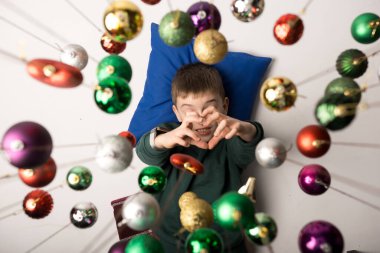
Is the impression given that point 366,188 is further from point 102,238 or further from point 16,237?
point 16,237

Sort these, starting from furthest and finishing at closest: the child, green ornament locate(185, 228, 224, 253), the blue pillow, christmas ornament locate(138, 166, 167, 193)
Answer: the blue pillow < the child < christmas ornament locate(138, 166, 167, 193) < green ornament locate(185, 228, 224, 253)

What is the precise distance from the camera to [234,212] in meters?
0.57

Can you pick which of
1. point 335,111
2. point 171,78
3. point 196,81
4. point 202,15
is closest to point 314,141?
point 335,111

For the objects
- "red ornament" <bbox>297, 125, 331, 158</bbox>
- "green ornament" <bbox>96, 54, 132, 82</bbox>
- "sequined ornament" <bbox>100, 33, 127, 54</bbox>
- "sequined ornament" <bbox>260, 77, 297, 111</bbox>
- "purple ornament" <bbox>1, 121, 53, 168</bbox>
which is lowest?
"red ornament" <bbox>297, 125, 331, 158</bbox>

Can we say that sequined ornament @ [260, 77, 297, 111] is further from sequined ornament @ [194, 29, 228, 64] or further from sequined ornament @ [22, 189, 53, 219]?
sequined ornament @ [22, 189, 53, 219]

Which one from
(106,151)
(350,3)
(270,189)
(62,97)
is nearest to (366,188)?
(270,189)

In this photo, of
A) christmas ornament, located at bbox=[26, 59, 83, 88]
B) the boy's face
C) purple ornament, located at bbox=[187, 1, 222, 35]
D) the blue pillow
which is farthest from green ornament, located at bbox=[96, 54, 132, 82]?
the blue pillow

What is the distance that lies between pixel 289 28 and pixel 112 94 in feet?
1.06

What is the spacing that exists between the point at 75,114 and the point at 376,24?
79 centimetres

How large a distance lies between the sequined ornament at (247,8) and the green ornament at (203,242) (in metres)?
0.36

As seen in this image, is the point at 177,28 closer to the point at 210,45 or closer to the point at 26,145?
the point at 210,45

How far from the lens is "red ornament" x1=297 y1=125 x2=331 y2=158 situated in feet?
2.04

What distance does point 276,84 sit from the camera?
0.63 meters

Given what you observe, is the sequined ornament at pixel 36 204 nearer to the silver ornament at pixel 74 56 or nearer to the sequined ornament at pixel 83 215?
the sequined ornament at pixel 83 215
